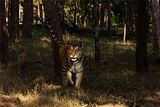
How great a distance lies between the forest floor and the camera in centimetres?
982

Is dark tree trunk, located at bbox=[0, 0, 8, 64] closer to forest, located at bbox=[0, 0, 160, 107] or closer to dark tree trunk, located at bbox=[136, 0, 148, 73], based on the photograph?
forest, located at bbox=[0, 0, 160, 107]

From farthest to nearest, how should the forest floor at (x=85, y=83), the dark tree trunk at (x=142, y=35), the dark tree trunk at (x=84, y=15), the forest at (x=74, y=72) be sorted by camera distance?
1. the dark tree trunk at (x=84, y=15)
2. the dark tree trunk at (x=142, y=35)
3. the forest at (x=74, y=72)
4. the forest floor at (x=85, y=83)

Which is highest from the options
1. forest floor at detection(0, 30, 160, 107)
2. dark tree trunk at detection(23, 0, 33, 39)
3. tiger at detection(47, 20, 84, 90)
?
dark tree trunk at detection(23, 0, 33, 39)

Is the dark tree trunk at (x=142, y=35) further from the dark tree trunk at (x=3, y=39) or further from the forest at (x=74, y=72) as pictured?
the dark tree trunk at (x=3, y=39)

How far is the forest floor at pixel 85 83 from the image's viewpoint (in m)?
9.82

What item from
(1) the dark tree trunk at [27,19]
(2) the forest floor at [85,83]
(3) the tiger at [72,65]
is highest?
(1) the dark tree trunk at [27,19]

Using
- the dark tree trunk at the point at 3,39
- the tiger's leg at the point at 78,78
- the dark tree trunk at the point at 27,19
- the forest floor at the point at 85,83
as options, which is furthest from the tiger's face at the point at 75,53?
the dark tree trunk at the point at 27,19

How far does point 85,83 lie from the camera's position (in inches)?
574

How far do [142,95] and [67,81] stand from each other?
2286 millimetres

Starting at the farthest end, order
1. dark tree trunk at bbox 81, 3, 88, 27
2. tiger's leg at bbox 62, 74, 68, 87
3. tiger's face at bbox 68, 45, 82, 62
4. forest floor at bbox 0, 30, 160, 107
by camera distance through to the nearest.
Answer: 1. dark tree trunk at bbox 81, 3, 88, 27
2. tiger's leg at bbox 62, 74, 68, 87
3. tiger's face at bbox 68, 45, 82, 62
4. forest floor at bbox 0, 30, 160, 107

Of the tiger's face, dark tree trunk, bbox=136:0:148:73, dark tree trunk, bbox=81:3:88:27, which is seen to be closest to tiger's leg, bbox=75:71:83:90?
the tiger's face

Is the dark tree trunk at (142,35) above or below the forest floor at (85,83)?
above

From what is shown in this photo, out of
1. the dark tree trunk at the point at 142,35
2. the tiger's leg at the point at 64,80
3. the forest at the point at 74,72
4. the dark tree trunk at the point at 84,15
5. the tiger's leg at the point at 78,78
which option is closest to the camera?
the forest at the point at 74,72

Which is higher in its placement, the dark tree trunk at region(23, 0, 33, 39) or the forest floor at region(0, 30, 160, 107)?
the dark tree trunk at region(23, 0, 33, 39)
